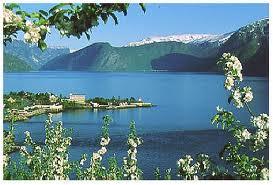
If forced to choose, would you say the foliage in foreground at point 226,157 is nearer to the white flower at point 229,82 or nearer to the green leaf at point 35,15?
the white flower at point 229,82

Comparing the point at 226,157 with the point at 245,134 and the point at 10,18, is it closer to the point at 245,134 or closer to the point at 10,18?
the point at 245,134

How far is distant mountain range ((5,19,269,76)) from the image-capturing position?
4.38m

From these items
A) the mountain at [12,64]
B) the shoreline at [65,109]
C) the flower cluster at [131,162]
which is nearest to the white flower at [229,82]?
the flower cluster at [131,162]

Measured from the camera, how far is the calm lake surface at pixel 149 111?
14.8 ft

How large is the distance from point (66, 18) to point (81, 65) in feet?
12.3

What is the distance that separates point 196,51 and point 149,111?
1080 mm

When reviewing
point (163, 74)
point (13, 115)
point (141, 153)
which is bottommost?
point (141, 153)

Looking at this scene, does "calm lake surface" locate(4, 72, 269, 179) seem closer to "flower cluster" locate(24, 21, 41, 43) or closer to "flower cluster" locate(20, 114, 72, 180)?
"flower cluster" locate(20, 114, 72, 180)

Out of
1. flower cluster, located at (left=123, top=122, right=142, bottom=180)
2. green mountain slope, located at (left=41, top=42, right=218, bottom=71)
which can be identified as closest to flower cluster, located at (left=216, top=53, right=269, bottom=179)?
flower cluster, located at (left=123, top=122, right=142, bottom=180)

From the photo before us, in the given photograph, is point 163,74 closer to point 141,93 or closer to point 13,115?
point 141,93

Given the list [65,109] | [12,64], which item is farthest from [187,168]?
[12,64]

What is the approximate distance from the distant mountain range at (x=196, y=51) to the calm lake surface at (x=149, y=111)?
0.45ft

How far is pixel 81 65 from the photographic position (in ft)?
20.5

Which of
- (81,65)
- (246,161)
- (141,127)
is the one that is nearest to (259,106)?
(246,161)
